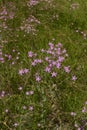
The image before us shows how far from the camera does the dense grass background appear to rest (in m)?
4.68

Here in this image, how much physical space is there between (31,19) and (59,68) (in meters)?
2.05

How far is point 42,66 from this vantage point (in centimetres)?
539

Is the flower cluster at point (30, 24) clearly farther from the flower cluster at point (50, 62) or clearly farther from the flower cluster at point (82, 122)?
the flower cluster at point (82, 122)

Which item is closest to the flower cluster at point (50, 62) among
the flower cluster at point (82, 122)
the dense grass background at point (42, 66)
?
the dense grass background at point (42, 66)

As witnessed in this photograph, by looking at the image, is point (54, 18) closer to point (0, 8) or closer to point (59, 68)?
point (0, 8)

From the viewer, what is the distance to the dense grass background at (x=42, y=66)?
15.4ft

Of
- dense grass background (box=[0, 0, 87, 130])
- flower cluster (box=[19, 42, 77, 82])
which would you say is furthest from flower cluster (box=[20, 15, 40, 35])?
flower cluster (box=[19, 42, 77, 82])

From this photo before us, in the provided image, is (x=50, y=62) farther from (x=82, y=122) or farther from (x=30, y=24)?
(x=30, y=24)

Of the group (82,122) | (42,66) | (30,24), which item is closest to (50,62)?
(42,66)

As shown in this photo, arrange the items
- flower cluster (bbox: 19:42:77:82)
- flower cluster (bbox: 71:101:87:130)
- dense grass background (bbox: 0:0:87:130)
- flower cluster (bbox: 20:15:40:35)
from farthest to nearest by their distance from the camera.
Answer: flower cluster (bbox: 20:15:40:35)
flower cluster (bbox: 19:42:77:82)
dense grass background (bbox: 0:0:87:130)
flower cluster (bbox: 71:101:87:130)

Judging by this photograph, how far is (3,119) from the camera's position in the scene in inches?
186

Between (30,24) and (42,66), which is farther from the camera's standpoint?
(30,24)

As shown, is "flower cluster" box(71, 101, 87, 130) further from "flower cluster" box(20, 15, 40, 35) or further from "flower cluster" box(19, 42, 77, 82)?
"flower cluster" box(20, 15, 40, 35)

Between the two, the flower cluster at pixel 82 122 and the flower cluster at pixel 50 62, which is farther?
the flower cluster at pixel 50 62
